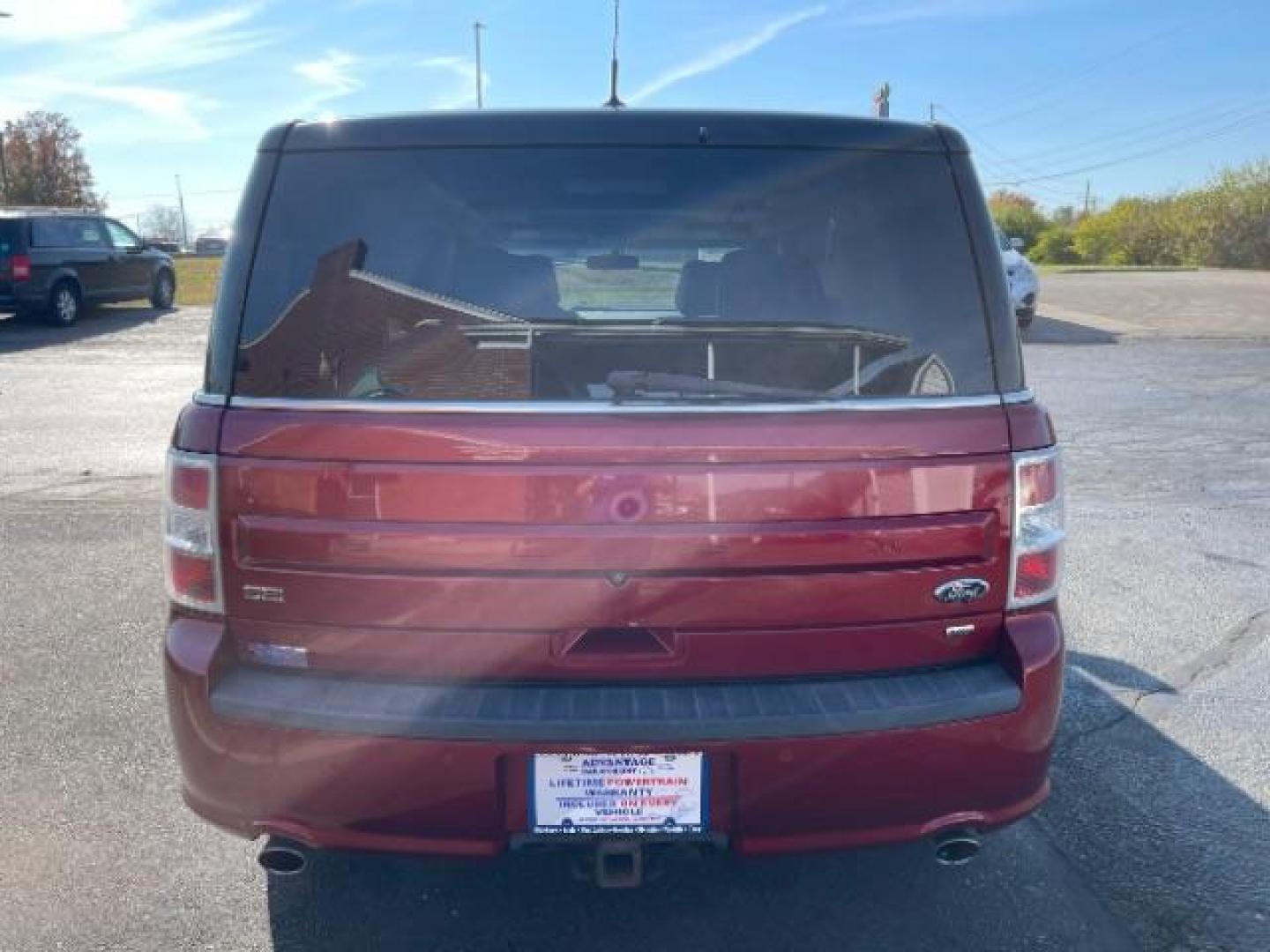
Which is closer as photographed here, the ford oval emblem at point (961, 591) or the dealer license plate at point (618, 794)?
the dealer license plate at point (618, 794)

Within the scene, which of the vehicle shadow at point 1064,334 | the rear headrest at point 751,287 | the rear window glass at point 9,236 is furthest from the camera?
the rear window glass at point 9,236

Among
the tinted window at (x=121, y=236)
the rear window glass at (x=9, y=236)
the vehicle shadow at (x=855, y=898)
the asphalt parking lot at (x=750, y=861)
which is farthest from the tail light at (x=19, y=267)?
the vehicle shadow at (x=855, y=898)

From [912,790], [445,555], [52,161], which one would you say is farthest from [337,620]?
[52,161]

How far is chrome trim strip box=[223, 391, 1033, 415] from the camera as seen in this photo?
7.75ft

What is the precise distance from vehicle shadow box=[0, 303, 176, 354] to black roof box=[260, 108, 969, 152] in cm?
1562

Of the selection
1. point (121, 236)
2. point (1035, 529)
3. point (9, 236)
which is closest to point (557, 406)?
point (1035, 529)

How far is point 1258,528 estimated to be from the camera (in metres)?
6.61

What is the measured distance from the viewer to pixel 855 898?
2975 mm

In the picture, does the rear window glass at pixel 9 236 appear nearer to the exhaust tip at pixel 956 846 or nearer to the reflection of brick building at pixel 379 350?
the reflection of brick building at pixel 379 350

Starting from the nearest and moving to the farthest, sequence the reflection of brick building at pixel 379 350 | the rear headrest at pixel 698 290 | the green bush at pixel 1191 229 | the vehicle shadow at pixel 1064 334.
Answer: the reflection of brick building at pixel 379 350 < the rear headrest at pixel 698 290 < the vehicle shadow at pixel 1064 334 < the green bush at pixel 1191 229

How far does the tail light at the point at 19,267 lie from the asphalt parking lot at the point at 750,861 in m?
12.8

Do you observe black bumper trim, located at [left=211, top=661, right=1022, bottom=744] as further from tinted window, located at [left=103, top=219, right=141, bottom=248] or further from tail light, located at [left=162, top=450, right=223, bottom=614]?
tinted window, located at [left=103, top=219, right=141, bottom=248]

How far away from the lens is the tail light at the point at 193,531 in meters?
2.45

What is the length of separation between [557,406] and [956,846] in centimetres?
131
